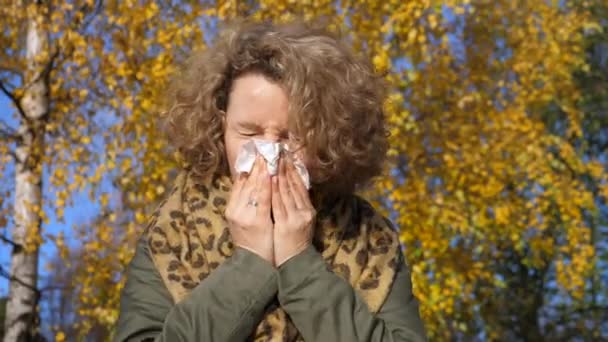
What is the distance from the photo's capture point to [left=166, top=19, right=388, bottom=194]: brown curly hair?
1.68 meters

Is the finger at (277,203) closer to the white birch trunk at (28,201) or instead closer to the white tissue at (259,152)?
the white tissue at (259,152)

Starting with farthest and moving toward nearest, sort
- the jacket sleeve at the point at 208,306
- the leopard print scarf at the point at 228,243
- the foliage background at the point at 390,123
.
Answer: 1. the foliage background at the point at 390,123
2. the leopard print scarf at the point at 228,243
3. the jacket sleeve at the point at 208,306

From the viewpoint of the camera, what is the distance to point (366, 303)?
1605 millimetres

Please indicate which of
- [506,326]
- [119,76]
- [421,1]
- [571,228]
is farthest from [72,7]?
[506,326]

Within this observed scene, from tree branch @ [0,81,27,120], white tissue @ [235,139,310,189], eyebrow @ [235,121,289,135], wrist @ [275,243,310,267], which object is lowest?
tree branch @ [0,81,27,120]

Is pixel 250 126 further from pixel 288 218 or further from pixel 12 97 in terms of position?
pixel 12 97

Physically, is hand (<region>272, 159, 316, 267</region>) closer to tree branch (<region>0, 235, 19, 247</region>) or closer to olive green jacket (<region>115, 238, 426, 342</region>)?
olive green jacket (<region>115, 238, 426, 342</region>)

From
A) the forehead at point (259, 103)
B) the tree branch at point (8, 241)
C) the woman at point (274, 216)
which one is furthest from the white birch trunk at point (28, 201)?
the forehead at point (259, 103)

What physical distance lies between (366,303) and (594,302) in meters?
12.6

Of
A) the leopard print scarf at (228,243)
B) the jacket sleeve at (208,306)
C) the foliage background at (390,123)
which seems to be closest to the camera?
the jacket sleeve at (208,306)

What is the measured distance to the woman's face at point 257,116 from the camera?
5.33 feet

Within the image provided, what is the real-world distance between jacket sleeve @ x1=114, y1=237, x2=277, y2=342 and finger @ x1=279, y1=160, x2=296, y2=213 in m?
0.11

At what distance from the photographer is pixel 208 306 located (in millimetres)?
1508

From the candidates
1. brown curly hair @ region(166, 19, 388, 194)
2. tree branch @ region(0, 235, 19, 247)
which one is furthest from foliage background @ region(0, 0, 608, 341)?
brown curly hair @ region(166, 19, 388, 194)
